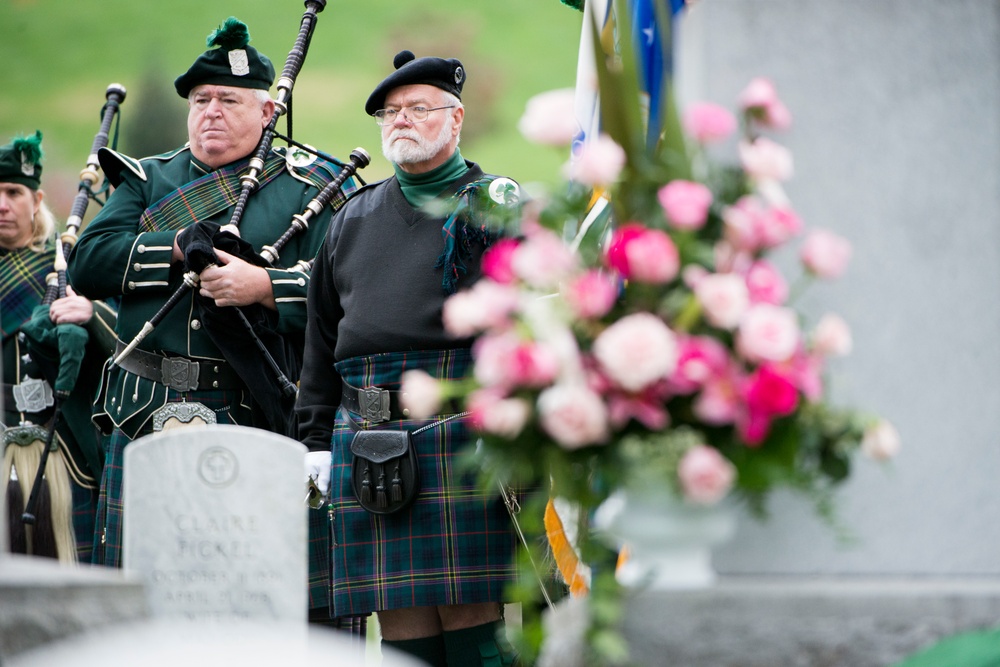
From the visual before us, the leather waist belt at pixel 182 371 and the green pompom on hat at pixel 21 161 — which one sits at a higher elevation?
the green pompom on hat at pixel 21 161

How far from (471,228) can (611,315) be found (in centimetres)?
163

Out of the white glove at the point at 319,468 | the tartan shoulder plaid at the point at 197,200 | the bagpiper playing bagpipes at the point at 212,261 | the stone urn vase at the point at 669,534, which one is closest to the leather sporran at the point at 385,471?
the white glove at the point at 319,468

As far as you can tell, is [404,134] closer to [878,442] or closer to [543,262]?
[543,262]

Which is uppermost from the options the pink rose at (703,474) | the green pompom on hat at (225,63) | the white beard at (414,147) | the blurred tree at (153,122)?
the blurred tree at (153,122)

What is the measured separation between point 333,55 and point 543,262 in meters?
12.7

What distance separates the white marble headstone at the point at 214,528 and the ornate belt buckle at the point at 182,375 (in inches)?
54.1

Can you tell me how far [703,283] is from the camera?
2.13 metres

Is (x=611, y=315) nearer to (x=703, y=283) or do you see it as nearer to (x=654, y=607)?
(x=703, y=283)

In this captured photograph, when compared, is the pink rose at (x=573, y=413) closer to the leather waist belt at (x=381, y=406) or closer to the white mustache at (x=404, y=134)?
the leather waist belt at (x=381, y=406)

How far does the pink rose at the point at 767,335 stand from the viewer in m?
2.09

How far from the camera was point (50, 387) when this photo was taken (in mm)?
5352

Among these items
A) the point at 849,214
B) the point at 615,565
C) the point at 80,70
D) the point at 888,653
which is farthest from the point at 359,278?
the point at 80,70

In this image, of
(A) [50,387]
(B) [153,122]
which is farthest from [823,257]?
(B) [153,122]

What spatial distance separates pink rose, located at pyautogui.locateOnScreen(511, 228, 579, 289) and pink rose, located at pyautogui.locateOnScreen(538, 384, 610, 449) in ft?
0.63
